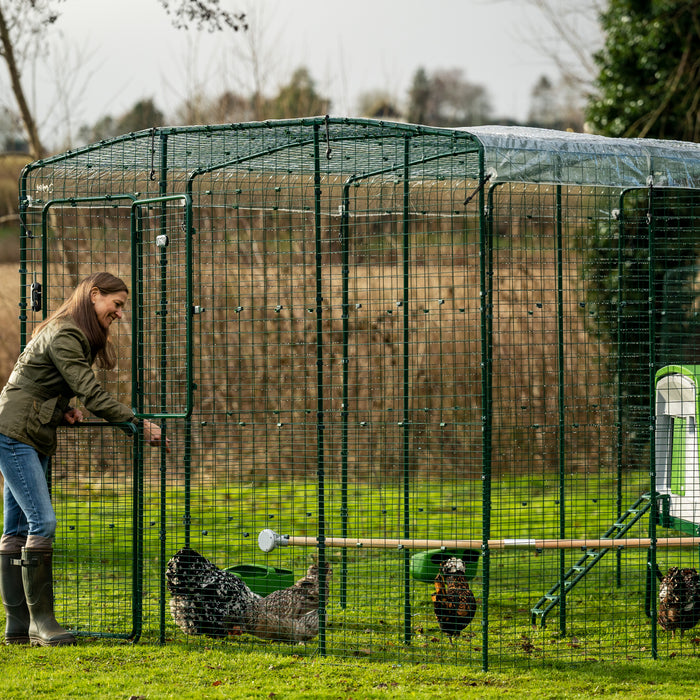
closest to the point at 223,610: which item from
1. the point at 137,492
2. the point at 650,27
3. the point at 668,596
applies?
the point at 137,492

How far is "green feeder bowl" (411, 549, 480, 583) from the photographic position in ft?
18.7

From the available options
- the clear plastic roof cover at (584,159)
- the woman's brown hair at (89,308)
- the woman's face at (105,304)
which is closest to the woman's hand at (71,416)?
the woman's brown hair at (89,308)

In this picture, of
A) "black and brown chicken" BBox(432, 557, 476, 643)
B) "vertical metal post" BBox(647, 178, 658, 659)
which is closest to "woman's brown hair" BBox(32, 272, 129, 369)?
"black and brown chicken" BBox(432, 557, 476, 643)

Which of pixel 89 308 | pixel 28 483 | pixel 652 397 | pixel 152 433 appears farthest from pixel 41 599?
pixel 652 397

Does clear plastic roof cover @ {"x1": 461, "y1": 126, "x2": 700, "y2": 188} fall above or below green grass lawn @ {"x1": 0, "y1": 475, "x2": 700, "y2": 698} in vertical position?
above

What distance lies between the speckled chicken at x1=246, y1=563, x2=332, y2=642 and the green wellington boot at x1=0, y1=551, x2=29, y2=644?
132cm

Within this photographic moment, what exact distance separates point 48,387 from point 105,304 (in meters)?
0.57

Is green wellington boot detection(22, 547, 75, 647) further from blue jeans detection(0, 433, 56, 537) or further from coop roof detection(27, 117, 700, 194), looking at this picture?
coop roof detection(27, 117, 700, 194)

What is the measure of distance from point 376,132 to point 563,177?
1.06 m

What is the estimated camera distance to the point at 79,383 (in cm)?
507

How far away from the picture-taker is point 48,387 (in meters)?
5.21

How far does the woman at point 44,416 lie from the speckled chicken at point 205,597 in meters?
0.65

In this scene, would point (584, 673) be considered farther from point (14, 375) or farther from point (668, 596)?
point (14, 375)

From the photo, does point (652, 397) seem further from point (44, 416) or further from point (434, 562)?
point (44, 416)
